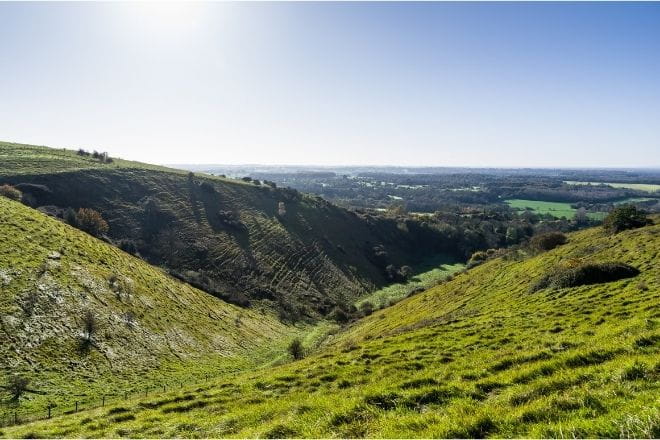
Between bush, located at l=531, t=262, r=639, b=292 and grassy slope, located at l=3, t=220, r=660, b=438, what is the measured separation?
57.4 inches

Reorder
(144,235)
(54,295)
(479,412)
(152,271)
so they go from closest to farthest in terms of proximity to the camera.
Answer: (479,412), (54,295), (152,271), (144,235)

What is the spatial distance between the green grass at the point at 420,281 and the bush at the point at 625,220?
33877mm

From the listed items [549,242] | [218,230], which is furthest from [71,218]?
[549,242]

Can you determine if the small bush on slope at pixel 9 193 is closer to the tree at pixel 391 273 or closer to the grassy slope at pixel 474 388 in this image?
the grassy slope at pixel 474 388

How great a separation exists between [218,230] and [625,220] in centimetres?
8997

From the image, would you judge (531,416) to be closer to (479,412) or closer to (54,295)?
(479,412)

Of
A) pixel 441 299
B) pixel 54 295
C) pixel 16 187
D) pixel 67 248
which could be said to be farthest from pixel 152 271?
pixel 441 299

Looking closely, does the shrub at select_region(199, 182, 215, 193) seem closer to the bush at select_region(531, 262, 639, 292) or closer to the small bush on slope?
the small bush on slope

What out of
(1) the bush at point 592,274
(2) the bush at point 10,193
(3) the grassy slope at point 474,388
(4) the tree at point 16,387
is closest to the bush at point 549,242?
(1) the bush at point 592,274

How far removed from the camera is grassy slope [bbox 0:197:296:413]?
3644cm

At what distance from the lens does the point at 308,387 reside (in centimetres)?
1691

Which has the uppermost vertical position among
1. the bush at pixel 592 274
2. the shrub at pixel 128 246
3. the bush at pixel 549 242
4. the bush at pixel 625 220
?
the bush at pixel 625 220

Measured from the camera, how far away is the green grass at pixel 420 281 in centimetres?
9468

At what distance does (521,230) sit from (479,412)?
184430 mm
